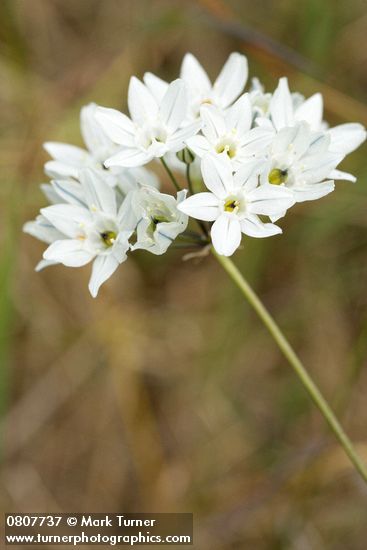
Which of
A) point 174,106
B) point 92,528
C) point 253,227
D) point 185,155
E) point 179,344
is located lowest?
point 92,528

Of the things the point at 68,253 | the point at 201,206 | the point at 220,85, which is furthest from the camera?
the point at 220,85

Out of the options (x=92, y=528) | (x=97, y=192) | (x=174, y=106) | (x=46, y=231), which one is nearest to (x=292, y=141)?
(x=174, y=106)

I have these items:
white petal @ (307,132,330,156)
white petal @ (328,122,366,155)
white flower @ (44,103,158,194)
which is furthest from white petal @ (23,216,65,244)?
white petal @ (328,122,366,155)

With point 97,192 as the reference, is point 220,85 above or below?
above

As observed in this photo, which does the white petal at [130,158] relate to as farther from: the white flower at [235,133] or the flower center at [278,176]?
the flower center at [278,176]

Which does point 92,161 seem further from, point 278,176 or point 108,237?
point 278,176

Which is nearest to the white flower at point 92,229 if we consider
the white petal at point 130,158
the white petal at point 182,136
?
the white petal at point 130,158

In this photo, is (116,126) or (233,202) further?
(116,126)
